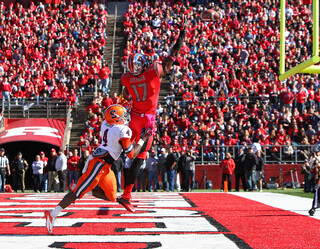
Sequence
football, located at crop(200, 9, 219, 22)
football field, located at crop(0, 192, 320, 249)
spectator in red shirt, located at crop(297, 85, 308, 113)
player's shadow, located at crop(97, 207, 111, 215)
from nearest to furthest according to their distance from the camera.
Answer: football field, located at crop(0, 192, 320, 249)
player's shadow, located at crop(97, 207, 111, 215)
football, located at crop(200, 9, 219, 22)
spectator in red shirt, located at crop(297, 85, 308, 113)

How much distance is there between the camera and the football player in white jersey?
614 centimetres

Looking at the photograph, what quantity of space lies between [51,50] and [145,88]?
18.7 meters

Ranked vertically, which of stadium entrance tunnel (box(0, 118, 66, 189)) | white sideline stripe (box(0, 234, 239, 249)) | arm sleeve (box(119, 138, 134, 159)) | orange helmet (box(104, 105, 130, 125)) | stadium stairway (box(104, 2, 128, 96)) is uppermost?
stadium stairway (box(104, 2, 128, 96))

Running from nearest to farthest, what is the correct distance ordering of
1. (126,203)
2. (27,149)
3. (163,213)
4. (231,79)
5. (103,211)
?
(126,203) → (163,213) → (103,211) → (27,149) → (231,79)

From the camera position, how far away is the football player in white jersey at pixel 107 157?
6144 millimetres

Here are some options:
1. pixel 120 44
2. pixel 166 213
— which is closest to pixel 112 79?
pixel 120 44

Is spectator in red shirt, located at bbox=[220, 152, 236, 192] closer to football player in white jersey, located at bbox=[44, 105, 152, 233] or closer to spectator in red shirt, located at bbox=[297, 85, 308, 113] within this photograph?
spectator in red shirt, located at bbox=[297, 85, 308, 113]

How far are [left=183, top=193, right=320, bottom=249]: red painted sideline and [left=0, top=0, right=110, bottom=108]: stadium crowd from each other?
14772mm

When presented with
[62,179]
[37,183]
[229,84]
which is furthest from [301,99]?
[37,183]

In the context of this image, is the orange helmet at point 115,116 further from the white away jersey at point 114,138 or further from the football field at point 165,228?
the football field at point 165,228

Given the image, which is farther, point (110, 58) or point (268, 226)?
point (110, 58)

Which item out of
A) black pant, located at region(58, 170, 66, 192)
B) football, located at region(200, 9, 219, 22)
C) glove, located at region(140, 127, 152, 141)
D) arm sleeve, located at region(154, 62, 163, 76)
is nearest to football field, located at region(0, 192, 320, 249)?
glove, located at region(140, 127, 152, 141)

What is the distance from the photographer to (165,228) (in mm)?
6352

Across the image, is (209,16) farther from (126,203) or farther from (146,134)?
(126,203)
